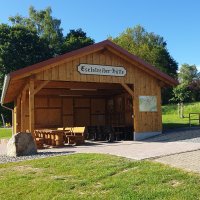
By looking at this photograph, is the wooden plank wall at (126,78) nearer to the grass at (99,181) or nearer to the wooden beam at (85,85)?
the wooden beam at (85,85)

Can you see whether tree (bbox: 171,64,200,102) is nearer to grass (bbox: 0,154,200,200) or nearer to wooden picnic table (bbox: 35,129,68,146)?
wooden picnic table (bbox: 35,129,68,146)

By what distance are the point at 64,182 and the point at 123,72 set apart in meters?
9.94

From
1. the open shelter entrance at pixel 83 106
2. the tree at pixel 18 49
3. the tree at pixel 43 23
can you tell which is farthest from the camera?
the tree at pixel 43 23

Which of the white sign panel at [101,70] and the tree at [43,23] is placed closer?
the white sign panel at [101,70]

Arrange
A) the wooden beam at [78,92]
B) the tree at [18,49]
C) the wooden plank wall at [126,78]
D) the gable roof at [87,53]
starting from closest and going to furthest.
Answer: the gable roof at [87,53] → the wooden plank wall at [126,78] → the wooden beam at [78,92] → the tree at [18,49]

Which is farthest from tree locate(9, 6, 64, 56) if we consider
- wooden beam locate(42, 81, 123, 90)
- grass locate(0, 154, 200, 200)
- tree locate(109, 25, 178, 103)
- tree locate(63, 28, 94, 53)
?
grass locate(0, 154, 200, 200)

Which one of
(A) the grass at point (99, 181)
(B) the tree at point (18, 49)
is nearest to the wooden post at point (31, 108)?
(A) the grass at point (99, 181)

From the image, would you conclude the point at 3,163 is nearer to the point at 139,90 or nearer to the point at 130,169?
the point at 130,169

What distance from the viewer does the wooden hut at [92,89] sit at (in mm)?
15039

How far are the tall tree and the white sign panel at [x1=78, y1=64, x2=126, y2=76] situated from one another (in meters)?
31.9

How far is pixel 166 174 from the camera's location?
769 centimetres

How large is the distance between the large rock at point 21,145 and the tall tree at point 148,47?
1461 inches

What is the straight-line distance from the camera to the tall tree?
48.4 meters

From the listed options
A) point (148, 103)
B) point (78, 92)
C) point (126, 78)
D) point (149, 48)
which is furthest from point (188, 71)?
point (126, 78)
